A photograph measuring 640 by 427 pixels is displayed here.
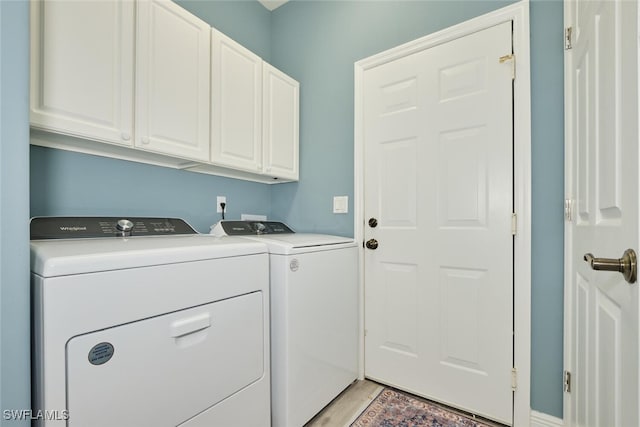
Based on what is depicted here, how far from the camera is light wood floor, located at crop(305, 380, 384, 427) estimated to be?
153 centimetres

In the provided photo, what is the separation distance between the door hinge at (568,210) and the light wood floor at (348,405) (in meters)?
1.43

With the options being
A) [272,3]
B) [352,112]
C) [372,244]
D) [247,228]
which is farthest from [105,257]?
[272,3]

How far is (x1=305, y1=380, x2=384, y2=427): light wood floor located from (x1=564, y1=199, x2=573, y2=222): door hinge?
1.43m

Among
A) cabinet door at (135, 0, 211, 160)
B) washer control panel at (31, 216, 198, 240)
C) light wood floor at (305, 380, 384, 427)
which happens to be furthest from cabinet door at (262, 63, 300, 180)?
light wood floor at (305, 380, 384, 427)

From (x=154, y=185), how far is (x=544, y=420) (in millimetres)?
2418

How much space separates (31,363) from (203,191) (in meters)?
1.31

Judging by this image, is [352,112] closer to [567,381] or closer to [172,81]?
[172,81]

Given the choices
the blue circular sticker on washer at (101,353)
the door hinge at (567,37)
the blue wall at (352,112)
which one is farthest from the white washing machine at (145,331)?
the door hinge at (567,37)

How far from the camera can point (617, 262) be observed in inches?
25.6

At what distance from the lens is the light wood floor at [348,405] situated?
153 centimetres

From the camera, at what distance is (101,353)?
0.81m

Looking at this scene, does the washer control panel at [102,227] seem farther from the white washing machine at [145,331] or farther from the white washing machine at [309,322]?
the white washing machine at [309,322]

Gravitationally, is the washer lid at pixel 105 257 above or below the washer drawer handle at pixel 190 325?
above

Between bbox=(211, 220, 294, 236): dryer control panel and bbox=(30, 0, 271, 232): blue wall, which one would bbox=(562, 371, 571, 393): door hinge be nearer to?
bbox=(211, 220, 294, 236): dryer control panel
